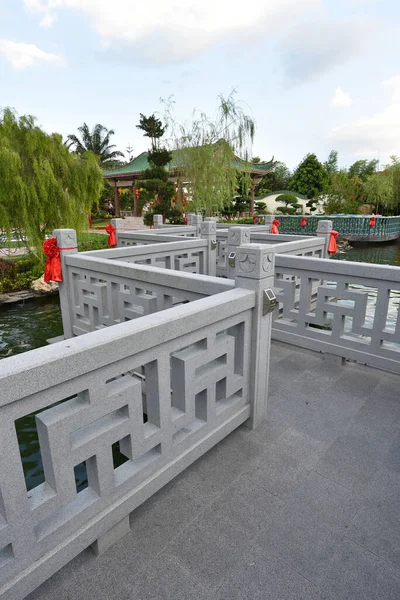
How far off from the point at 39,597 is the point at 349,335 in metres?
2.58

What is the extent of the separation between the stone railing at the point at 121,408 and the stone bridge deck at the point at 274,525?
11 centimetres

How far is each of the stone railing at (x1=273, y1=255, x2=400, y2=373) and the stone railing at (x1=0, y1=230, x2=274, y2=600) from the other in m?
1.01

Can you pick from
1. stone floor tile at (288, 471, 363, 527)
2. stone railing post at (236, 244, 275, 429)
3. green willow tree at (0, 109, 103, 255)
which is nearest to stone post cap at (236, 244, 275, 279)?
stone railing post at (236, 244, 275, 429)

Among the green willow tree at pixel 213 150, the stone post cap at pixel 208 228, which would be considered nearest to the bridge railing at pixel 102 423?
the stone post cap at pixel 208 228

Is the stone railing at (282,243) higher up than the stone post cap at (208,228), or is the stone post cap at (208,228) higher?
the stone post cap at (208,228)

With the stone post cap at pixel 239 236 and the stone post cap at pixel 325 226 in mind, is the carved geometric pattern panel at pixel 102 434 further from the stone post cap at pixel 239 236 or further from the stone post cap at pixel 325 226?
the stone post cap at pixel 325 226

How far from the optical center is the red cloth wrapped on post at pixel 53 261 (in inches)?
127

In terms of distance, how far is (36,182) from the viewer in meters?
7.60

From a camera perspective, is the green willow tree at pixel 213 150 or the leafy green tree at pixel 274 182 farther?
the leafy green tree at pixel 274 182

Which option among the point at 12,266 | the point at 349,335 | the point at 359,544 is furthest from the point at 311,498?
the point at 12,266

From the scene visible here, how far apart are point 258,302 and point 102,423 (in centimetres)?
102

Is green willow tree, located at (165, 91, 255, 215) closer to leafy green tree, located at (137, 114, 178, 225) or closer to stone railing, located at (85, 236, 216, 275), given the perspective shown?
leafy green tree, located at (137, 114, 178, 225)

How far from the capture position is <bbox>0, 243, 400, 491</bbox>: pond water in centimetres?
227

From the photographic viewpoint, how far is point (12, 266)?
8039 mm
